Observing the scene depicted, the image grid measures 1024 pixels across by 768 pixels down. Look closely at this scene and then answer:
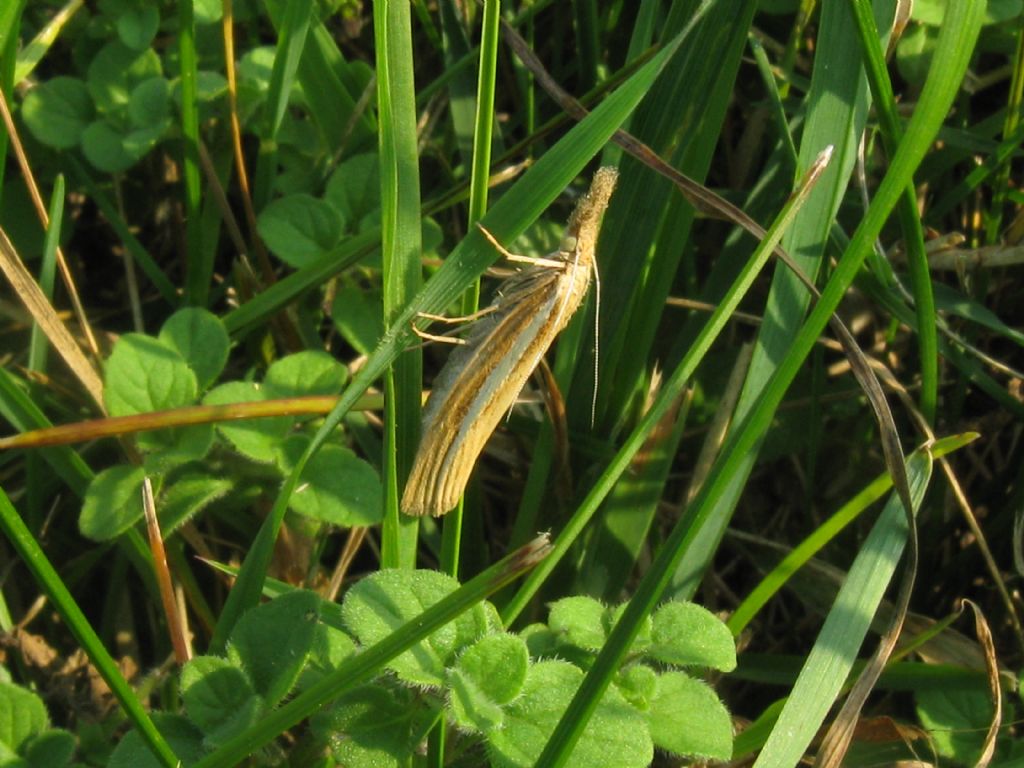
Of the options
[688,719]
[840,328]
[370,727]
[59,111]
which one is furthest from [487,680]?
[59,111]

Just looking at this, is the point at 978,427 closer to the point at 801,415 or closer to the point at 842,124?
the point at 801,415

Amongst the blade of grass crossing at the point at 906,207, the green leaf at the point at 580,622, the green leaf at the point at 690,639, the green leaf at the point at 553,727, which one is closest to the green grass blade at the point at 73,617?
the green leaf at the point at 553,727

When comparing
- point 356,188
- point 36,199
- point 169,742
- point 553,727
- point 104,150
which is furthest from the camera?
point 104,150

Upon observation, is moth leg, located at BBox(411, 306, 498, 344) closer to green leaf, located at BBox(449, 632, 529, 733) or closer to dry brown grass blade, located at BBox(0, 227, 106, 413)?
green leaf, located at BBox(449, 632, 529, 733)

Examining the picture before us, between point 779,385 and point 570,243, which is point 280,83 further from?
point 779,385

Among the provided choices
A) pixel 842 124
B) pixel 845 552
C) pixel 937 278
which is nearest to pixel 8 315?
pixel 842 124

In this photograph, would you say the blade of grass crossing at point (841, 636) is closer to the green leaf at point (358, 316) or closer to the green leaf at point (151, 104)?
the green leaf at point (358, 316)
